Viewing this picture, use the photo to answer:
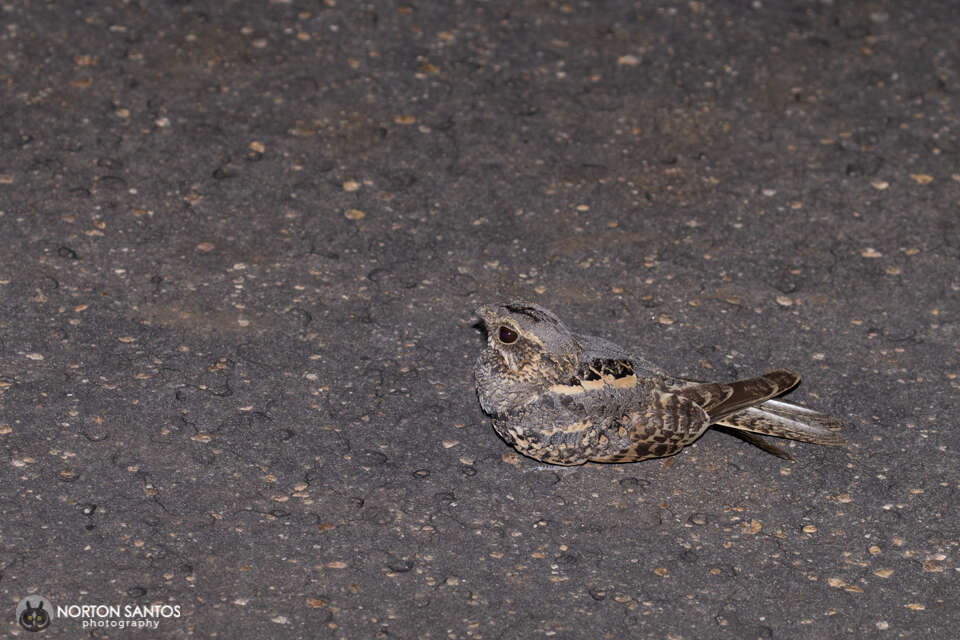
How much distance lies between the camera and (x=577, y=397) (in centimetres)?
469

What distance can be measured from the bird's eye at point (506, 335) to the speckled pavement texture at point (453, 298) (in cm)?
56

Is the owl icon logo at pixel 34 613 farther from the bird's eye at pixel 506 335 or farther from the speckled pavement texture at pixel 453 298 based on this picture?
the bird's eye at pixel 506 335

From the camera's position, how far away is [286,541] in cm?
452

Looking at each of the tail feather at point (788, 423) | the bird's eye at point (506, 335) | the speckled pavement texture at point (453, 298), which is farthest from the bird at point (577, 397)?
the speckled pavement texture at point (453, 298)

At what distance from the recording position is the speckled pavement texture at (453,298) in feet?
14.5

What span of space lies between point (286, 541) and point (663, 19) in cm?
512

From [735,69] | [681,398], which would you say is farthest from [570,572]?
[735,69]

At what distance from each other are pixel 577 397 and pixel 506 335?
0.38 meters

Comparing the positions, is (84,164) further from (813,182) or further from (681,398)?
(813,182)

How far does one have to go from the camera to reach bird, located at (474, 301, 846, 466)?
185 inches

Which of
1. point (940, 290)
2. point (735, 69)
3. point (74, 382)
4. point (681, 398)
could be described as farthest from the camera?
point (735, 69)

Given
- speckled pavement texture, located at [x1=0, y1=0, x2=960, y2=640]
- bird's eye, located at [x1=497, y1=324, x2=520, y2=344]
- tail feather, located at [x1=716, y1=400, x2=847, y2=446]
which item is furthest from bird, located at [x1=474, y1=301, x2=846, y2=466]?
speckled pavement texture, located at [x1=0, y1=0, x2=960, y2=640]

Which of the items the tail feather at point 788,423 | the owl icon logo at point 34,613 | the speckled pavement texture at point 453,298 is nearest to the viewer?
the owl icon logo at point 34,613

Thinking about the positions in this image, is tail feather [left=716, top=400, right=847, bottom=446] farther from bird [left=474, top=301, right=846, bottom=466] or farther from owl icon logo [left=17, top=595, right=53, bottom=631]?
owl icon logo [left=17, top=595, right=53, bottom=631]
